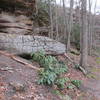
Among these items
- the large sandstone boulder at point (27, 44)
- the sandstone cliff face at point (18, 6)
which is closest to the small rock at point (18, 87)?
the large sandstone boulder at point (27, 44)

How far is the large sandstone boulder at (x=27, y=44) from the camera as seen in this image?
23.6 feet

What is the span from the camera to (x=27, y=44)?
26.0 feet

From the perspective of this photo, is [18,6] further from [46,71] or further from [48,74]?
[48,74]

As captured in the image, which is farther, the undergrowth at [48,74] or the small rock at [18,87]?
the undergrowth at [48,74]

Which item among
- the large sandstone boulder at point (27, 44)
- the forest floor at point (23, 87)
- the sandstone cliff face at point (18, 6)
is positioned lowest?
the forest floor at point (23, 87)

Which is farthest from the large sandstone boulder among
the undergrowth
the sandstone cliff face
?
the sandstone cliff face

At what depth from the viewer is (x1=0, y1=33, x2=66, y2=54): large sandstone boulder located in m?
7.20

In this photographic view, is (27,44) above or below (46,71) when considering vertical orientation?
above

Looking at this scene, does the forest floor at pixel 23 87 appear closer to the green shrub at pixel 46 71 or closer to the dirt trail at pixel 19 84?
the dirt trail at pixel 19 84

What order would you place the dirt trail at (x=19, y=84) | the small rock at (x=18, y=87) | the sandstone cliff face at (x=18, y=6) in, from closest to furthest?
the dirt trail at (x=19, y=84) < the small rock at (x=18, y=87) < the sandstone cliff face at (x=18, y=6)

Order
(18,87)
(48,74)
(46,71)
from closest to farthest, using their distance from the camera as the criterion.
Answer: (18,87), (48,74), (46,71)

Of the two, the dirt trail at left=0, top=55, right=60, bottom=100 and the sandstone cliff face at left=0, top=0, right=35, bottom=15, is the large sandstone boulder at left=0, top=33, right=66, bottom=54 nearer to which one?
the dirt trail at left=0, top=55, right=60, bottom=100

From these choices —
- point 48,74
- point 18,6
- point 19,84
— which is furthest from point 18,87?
point 18,6

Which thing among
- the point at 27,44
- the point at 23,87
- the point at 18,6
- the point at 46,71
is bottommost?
the point at 23,87
